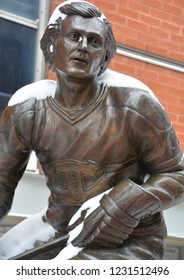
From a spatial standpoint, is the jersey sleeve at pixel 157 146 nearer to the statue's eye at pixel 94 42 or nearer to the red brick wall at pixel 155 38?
the statue's eye at pixel 94 42

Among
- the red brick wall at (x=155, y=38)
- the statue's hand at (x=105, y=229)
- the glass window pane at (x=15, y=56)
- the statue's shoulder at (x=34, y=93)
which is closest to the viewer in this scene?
the statue's hand at (x=105, y=229)

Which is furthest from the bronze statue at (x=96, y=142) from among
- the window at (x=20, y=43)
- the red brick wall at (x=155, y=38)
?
the red brick wall at (x=155, y=38)

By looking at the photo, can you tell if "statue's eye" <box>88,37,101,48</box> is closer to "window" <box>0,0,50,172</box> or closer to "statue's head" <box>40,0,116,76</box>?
"statue's head" <box>40,0,116,76</box>

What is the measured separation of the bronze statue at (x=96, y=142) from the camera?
149cm

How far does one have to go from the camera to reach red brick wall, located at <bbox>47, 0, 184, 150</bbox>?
341 cm

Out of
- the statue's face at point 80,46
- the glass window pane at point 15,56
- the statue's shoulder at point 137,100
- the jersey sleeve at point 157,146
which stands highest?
the statue's face at point 80,46

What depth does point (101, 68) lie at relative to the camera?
1640 mm

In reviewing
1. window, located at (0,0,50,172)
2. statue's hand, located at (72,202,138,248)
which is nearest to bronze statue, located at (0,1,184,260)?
statue's hand, located at (72,202,138,248)

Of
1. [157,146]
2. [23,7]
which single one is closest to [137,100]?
[157,146]

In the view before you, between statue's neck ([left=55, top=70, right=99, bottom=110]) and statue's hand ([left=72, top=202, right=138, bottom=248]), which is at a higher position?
statue's neck ([left=55, top=70, right=99, bottom=110])

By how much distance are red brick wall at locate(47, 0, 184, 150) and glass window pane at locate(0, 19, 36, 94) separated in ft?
1.52

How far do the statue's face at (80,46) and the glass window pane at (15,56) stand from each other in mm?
1660
